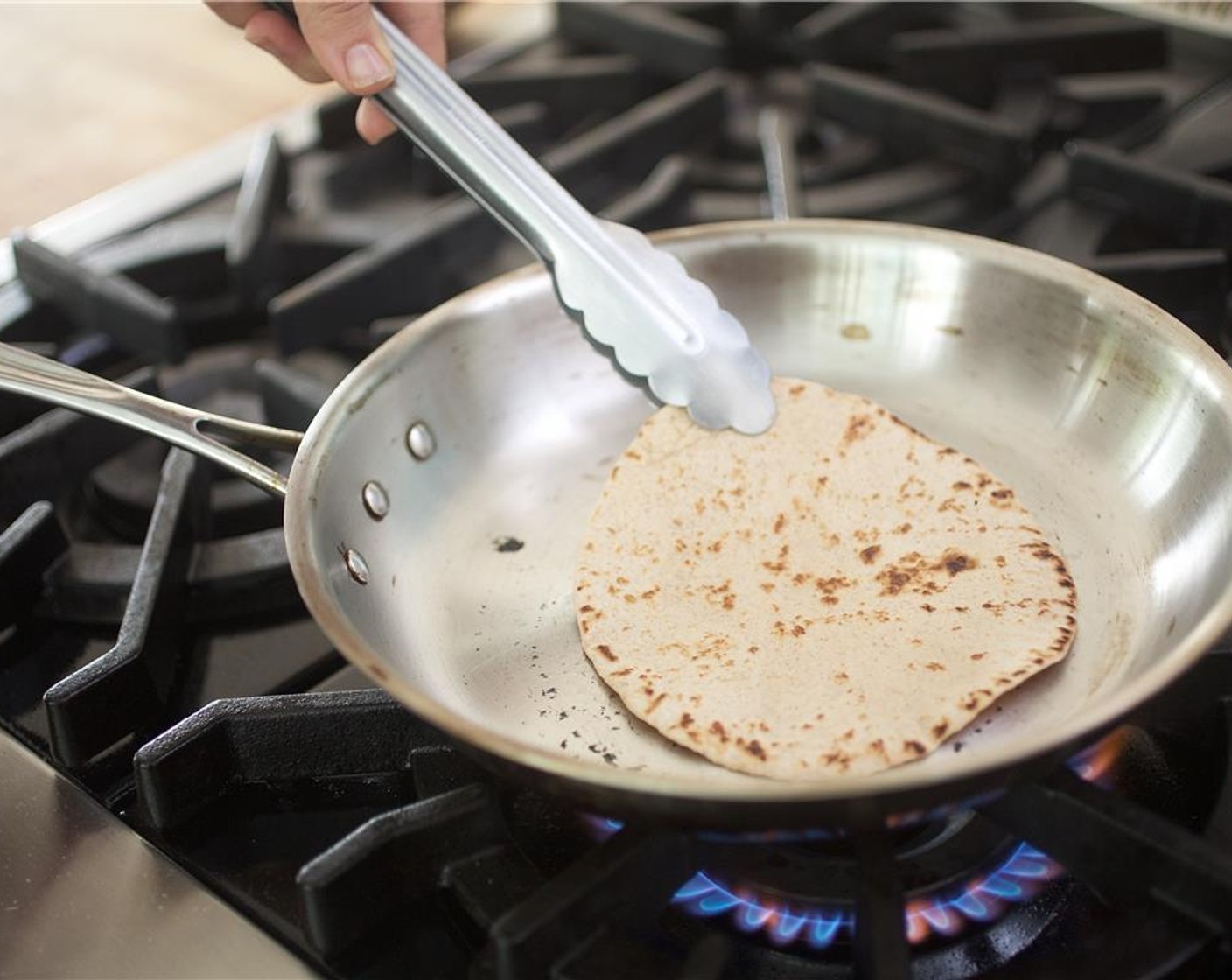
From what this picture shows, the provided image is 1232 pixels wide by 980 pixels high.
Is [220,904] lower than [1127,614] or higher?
higher

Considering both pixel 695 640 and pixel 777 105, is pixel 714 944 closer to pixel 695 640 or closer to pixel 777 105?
pixel 695 640

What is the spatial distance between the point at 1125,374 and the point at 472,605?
42cm

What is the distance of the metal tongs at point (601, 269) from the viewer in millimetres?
818

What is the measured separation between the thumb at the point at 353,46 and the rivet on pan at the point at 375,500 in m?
0.24

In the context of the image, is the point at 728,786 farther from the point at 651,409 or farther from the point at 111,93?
the point at 111,93

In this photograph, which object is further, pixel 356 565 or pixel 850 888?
pixel 356 565

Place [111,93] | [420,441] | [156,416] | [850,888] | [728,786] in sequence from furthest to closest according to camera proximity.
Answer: [111,93] < [420,441] < [156,416] < [850,888] < [728,786]

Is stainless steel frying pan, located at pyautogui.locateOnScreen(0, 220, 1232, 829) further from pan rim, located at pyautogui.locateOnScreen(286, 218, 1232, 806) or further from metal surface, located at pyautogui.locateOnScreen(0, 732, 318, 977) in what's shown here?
metal surface, located at pyautogui.locateOnScreen(0, 732, 318, 977)

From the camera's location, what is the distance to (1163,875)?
56cm

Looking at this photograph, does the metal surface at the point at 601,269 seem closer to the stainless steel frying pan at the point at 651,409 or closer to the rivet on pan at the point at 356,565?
the stainless steel frying pan at the point at 651,409

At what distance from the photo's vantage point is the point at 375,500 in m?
0.82

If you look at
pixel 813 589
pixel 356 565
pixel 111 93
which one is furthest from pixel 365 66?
pixel 111 93

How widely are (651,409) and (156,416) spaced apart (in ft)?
1.15

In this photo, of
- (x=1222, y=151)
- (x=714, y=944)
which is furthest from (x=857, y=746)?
(x=1222, y=151)
